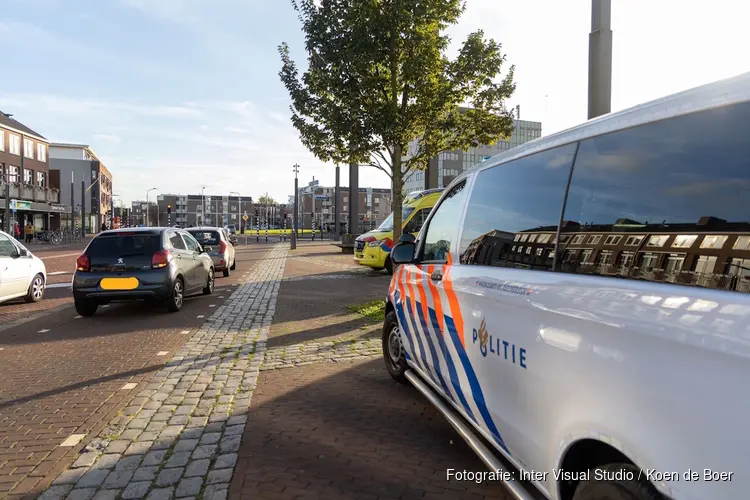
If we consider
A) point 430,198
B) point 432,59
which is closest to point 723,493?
point 432,59

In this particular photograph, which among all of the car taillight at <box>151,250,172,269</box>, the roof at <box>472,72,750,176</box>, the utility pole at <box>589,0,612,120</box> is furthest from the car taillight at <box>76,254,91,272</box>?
the roof at <box>472,72,750,176</box>

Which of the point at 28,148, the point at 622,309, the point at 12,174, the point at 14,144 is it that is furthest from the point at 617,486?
the point at 28,148

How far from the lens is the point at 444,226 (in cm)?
385

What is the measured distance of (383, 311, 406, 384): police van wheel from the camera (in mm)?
4801

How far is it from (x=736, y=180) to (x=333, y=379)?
4230 millimetres

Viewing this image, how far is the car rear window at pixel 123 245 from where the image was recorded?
8.77 metres

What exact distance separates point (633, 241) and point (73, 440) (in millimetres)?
3804

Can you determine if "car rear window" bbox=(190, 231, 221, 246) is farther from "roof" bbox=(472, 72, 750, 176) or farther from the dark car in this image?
"roof" bbox=(472, 72, 750, 176)

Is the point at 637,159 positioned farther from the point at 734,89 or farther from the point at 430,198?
the point at 430,198

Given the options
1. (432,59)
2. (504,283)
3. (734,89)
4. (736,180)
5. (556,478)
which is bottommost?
(556,478)

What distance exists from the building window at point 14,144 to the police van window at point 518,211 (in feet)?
196

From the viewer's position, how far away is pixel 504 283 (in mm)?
2529

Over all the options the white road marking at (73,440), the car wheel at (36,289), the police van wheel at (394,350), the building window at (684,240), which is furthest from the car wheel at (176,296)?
the building window at (684,240)

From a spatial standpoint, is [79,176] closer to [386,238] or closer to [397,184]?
[386,238]
